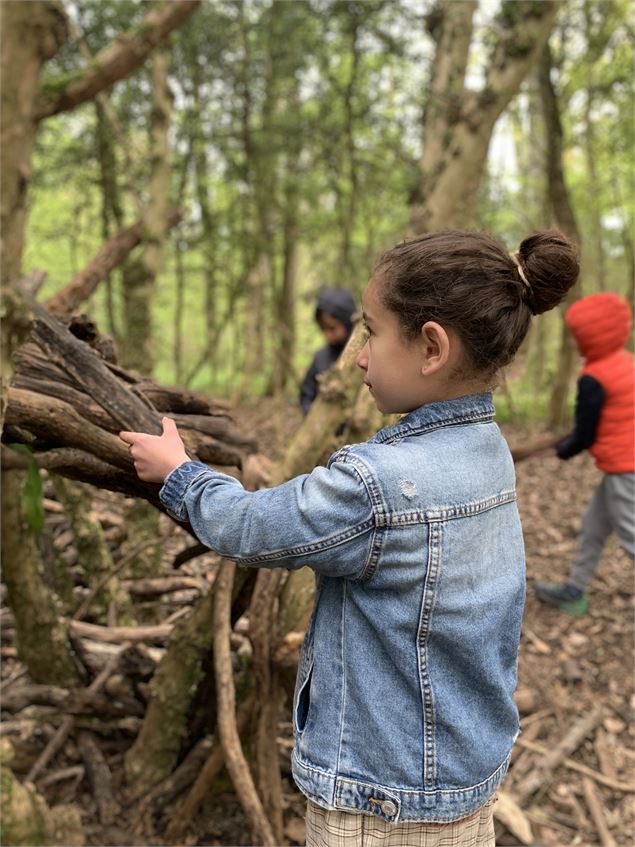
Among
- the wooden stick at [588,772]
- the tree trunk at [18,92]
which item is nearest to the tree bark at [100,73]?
the tree trunk at [18,92]

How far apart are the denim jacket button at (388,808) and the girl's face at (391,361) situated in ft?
2.57

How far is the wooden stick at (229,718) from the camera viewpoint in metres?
2.36

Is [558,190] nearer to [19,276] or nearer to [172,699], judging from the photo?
[19,276]

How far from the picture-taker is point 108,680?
10.0 feet

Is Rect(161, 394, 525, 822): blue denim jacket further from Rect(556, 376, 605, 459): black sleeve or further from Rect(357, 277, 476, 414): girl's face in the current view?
Rect(556, 376, 605, 459): black sleeve

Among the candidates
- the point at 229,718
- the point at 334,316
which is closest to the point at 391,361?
the point at 229,718

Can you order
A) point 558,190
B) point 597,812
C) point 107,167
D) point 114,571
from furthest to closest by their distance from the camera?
point 107,167
point 558,190
point 597,812
point 114,571

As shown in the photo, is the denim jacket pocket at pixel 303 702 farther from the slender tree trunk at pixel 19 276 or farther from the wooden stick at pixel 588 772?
the wooden stick at pixel 588 772

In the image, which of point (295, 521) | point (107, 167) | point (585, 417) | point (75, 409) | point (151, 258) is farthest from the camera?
point (107, 167)

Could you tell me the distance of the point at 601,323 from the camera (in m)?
4.29

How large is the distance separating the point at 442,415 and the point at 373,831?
34.4 inches

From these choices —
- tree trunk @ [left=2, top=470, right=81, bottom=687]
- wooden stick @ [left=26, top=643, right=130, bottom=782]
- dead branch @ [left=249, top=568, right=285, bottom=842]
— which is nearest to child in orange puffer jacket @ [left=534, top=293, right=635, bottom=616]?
dead branch @ [left=249, top=568, right=285, bottom=842]

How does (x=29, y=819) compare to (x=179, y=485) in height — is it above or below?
below

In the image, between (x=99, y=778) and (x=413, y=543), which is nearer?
(x=413, y=543)
